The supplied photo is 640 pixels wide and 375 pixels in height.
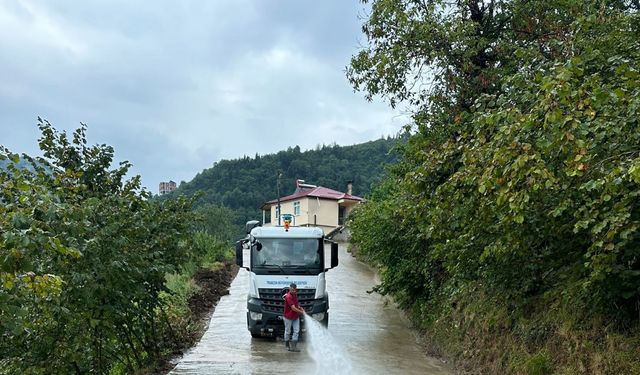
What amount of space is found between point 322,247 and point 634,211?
353 inches

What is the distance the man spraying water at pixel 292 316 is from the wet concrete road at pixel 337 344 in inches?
13.1

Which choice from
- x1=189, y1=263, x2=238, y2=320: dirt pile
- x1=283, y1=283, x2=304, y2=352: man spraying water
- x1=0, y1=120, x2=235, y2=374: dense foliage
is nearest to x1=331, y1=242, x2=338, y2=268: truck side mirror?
x1=283, y1=283, x2=304, y2=352: man spraying water

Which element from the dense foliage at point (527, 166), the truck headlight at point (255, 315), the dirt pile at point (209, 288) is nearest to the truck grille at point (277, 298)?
the truck headlight at point (255, 315)

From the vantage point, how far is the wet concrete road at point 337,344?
38.7 ft

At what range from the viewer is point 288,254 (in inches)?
568

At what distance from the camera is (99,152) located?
36.8 feet

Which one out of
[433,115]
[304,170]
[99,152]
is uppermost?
[304,170]

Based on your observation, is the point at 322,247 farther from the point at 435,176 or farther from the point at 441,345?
the point at 435,176

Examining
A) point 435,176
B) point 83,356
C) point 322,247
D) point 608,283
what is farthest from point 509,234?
point 322,247

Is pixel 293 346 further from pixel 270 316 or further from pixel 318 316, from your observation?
pixel 318 316

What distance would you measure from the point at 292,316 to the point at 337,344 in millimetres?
2146

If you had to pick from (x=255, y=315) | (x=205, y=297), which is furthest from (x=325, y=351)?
(x=205, y=297)

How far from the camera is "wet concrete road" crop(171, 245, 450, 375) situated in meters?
11.8

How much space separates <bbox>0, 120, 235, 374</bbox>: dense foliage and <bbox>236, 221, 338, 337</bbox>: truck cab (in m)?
1.58
